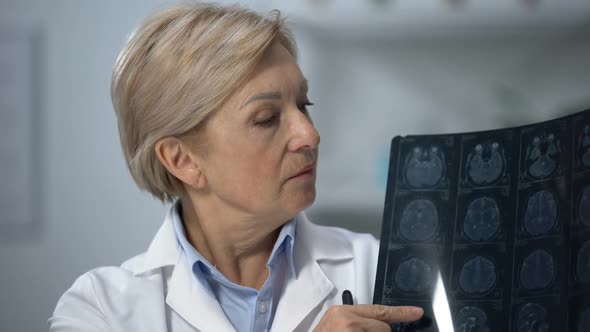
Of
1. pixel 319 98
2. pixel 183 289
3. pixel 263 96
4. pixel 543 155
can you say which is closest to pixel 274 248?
pixel 183 289

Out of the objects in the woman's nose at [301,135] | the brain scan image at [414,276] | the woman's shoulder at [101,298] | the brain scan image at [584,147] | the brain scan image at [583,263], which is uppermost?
the woman's nose at [301,135]

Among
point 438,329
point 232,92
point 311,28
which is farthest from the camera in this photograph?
point 311,28

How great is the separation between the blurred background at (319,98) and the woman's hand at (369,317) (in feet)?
2.54

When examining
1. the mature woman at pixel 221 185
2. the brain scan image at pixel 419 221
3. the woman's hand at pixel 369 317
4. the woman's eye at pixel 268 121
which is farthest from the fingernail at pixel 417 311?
the woman's eye at pixel 268 121

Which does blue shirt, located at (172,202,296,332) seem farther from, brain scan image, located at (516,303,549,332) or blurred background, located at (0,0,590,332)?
blurred background, located at (0,0,590,332)

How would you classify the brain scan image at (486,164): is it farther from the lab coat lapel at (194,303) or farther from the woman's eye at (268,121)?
the lab coat lapel at (194,303)

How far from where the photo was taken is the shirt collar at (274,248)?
1149 millimetres

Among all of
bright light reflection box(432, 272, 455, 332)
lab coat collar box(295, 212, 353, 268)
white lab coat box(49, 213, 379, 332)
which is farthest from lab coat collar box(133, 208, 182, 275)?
bright light reflection box(432, 272, 455, 332)

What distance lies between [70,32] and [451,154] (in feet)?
4.02

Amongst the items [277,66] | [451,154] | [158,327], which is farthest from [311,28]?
[158,327]

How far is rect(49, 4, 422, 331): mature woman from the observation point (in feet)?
3.49

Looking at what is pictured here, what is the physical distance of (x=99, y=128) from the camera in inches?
70.8

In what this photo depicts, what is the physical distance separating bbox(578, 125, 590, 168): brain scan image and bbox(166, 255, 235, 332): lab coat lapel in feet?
1.94

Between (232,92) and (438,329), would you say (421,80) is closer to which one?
(232,92)
